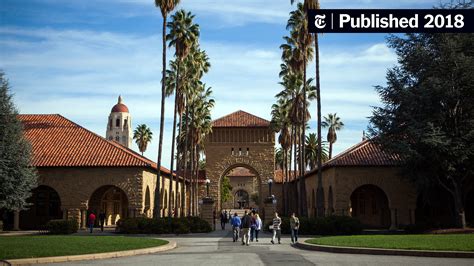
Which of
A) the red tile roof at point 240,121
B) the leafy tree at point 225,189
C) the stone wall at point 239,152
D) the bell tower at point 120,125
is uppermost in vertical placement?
the bell tower at point 120,125

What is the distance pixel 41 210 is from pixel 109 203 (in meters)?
7.64

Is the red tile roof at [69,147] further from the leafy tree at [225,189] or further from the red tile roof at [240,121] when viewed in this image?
the leafy tree at [225,189]

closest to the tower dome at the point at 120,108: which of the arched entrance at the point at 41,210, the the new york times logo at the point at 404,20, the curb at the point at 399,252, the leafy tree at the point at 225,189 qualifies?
the leafy tree at the point at 225,189

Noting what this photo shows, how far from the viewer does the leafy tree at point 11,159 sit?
103 feet

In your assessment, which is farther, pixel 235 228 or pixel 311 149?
pixel 311 149

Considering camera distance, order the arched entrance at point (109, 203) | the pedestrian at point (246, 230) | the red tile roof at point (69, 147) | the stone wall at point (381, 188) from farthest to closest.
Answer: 1. the arched entrance at point (109, 203)
2. the red tile roof at point (69, 147)
3. the stone wall at point (381, 188)
4. the pedestrian at point (246, 230)

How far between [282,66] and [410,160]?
73.2 ft

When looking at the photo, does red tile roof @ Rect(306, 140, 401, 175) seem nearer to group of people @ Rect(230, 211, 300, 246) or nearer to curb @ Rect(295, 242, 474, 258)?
group of people @ Rect(230, 211, 300, 246)

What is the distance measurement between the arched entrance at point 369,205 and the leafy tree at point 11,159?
78.7 feet

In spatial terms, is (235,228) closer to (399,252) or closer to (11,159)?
(399,252)

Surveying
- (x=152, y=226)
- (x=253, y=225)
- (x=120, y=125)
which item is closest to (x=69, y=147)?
(x=152, y=226)

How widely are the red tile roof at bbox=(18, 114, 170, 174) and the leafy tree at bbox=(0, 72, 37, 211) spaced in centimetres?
514

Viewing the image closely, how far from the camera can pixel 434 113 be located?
30.4 metres

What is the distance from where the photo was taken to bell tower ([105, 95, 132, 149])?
409 feet
